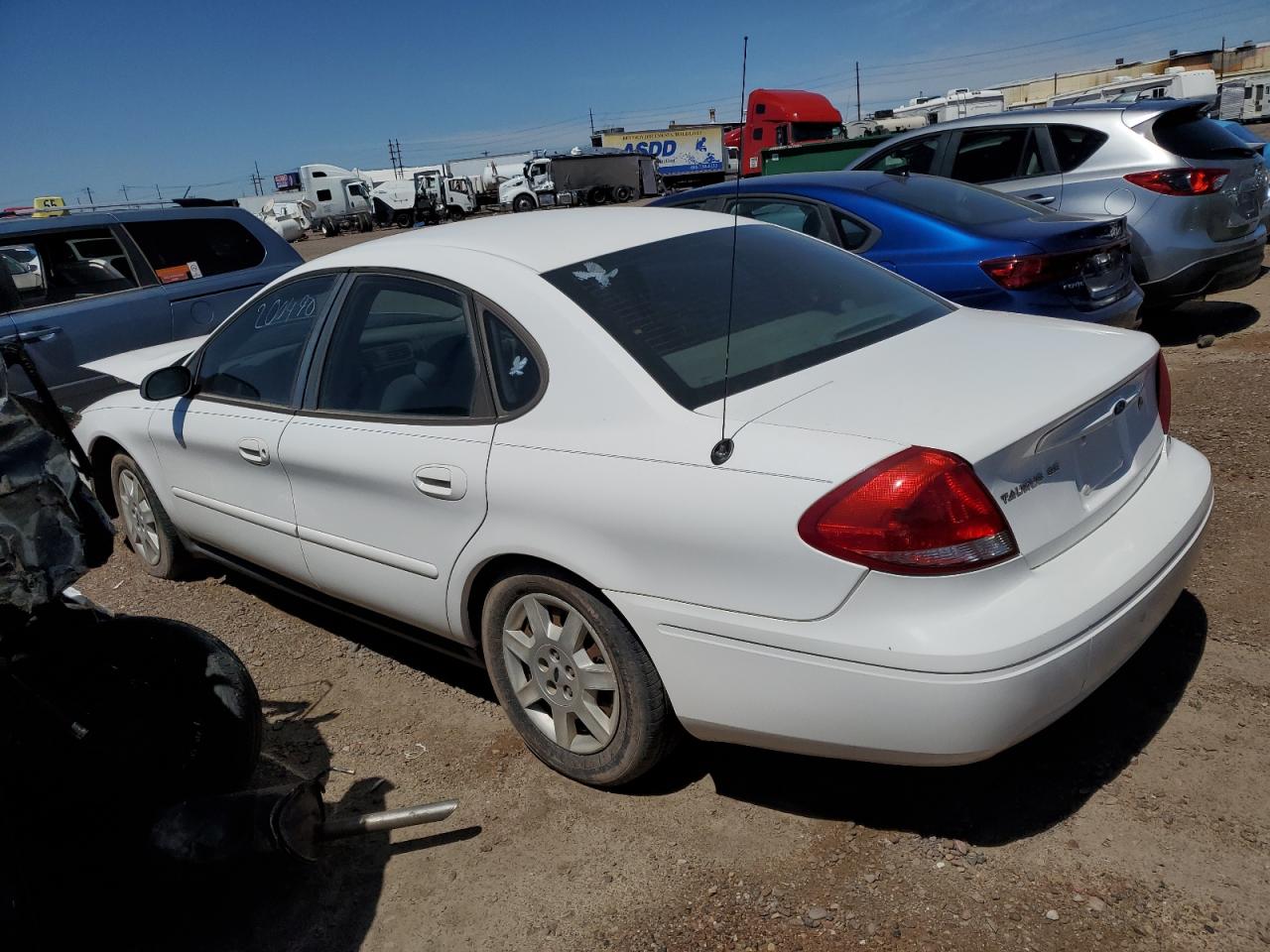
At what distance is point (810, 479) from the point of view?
6.85 feet

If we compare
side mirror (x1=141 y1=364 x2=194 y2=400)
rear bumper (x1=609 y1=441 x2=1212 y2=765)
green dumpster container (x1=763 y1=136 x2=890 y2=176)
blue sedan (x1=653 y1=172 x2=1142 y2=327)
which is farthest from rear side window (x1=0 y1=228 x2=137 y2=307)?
green dumpster container (x1=763 y1=136 x2=890 y2=176)

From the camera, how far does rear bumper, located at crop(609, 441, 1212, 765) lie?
6.72ft

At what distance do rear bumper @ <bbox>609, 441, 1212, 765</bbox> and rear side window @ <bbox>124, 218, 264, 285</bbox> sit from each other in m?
5.64

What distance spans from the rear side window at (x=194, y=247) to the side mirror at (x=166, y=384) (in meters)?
3.19

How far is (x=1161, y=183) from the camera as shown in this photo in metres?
6.65

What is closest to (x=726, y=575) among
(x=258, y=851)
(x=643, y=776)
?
(x=643, y=776)

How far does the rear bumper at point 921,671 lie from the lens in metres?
2.05

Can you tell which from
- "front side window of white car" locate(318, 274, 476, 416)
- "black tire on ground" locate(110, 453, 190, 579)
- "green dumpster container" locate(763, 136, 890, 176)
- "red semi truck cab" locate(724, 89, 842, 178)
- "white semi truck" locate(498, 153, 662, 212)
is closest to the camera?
"front side window of white car" locate(318, 274, 476, 416)

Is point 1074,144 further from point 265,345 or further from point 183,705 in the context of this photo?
point 183,705

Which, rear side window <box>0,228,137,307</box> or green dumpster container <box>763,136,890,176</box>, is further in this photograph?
green dumpster container <box>763,136,890,176</box>

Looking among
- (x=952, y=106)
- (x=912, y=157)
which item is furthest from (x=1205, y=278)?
(x=952, y=106)

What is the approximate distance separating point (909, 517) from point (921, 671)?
0.32m

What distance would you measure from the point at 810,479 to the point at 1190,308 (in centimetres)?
766

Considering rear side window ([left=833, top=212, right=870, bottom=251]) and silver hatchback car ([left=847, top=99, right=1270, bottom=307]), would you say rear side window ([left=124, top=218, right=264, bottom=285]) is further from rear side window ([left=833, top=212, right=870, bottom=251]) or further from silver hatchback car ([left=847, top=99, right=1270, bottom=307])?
silver hatchback car ([left=847, top=99, right=1270, bottom=307])
